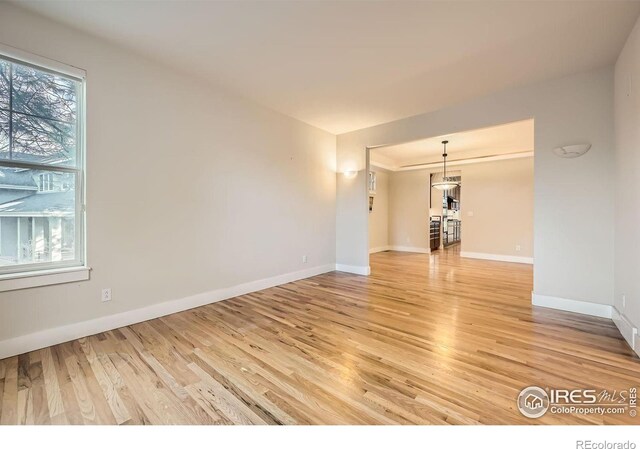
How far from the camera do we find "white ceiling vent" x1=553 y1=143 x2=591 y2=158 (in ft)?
9.83

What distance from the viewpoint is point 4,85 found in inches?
85.3

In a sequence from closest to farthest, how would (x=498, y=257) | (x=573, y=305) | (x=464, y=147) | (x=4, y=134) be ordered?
(x=4, y=134) < (x=573, y=305) < (x=464, y=147) < (x=498, y=257)

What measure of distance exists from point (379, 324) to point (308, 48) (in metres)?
2.83

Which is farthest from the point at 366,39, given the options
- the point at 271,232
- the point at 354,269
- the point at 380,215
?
the point at 380,215

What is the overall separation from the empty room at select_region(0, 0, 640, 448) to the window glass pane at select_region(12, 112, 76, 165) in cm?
1

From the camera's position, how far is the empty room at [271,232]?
1.61 metres

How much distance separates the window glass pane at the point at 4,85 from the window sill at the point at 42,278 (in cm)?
135

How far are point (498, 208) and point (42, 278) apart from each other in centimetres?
832

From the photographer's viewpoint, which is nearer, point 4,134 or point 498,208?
point 4,134

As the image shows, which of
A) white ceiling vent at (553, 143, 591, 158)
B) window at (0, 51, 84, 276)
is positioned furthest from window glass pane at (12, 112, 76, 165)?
white ceiling vent at (553, 143, 591, 158)

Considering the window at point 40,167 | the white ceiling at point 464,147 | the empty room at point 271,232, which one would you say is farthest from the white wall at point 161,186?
the white ceiling at point 464,147

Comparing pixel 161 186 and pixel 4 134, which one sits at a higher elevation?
pixel 4 134

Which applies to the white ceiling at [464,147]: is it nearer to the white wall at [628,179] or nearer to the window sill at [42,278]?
the white wall at [628,179]

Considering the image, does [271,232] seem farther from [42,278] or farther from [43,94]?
[43,94]
